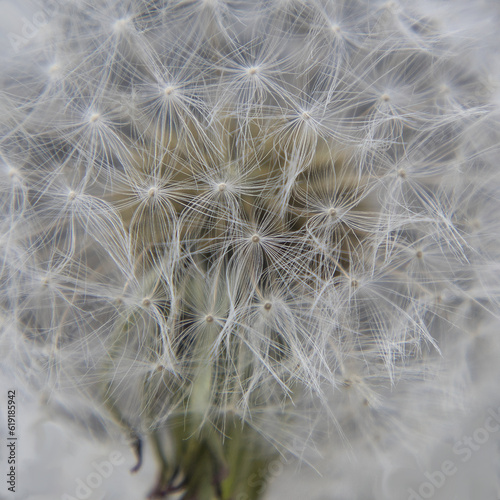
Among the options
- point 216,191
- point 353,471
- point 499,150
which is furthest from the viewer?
point 353,471

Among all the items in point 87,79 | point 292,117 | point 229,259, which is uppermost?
point 87,79

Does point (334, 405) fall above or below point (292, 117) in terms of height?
below

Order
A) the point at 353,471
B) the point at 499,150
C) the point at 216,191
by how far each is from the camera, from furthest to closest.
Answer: the point at 353,471 → the point at 499,150 → the point at 216,191

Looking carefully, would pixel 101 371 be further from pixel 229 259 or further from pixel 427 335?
pixel 427 335

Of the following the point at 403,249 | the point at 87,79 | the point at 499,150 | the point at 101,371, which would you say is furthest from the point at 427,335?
the point at 87,79

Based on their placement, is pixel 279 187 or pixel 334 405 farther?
pixel 334 405

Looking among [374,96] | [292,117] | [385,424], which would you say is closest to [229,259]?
[292,117]

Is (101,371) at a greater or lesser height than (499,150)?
lesser

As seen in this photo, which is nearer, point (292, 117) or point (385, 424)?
point (292, 117)

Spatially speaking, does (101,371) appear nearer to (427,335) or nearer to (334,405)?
(334,405)

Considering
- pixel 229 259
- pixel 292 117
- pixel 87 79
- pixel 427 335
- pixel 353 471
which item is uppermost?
pixel 87 79
